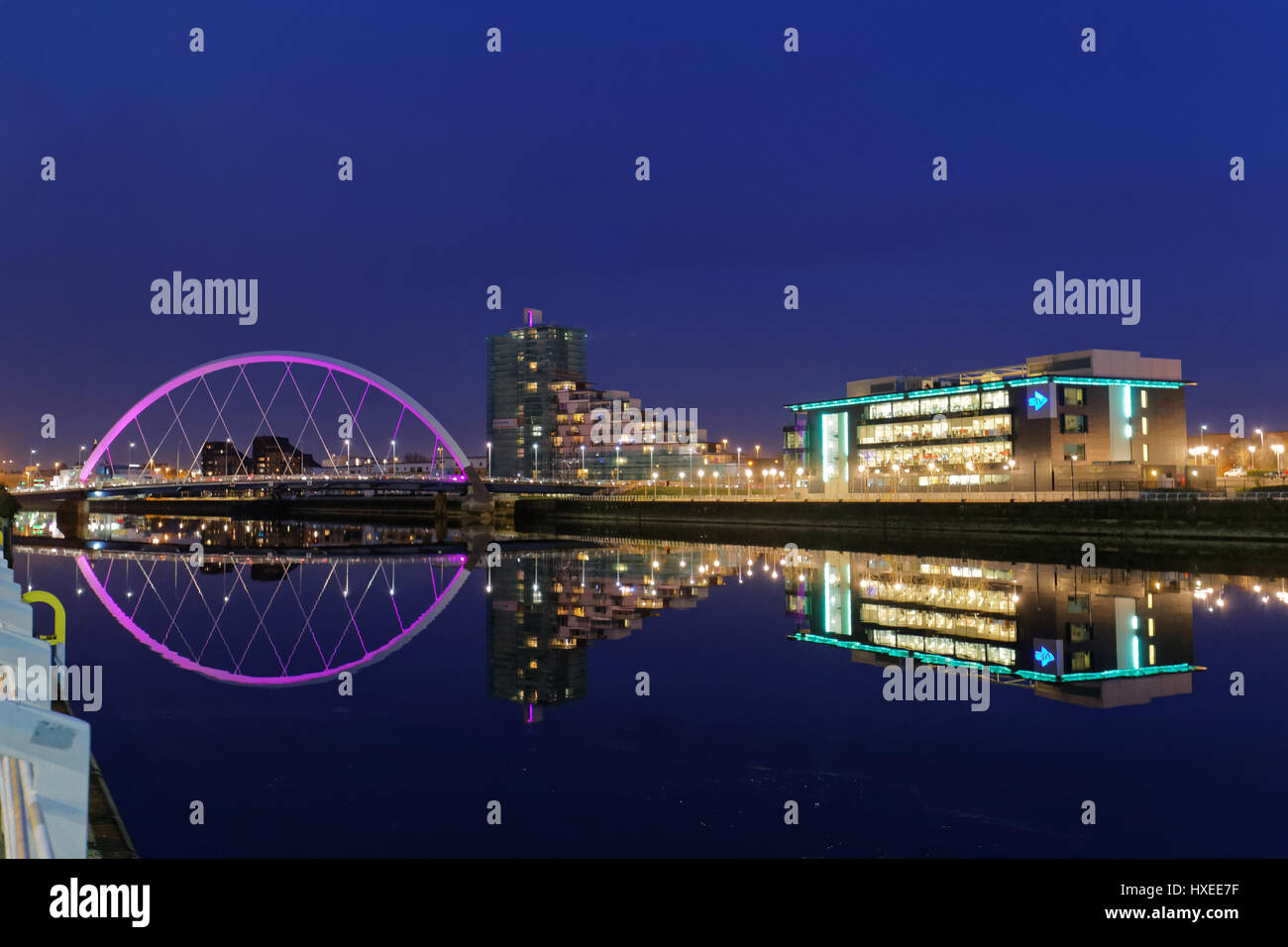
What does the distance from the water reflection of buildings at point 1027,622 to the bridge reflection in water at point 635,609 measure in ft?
0.21

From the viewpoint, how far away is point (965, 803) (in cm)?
962

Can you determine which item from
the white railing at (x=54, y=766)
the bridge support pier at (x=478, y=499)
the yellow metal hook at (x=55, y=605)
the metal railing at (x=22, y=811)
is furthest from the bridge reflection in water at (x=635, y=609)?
the bridge support pier at (x=478, y=499)

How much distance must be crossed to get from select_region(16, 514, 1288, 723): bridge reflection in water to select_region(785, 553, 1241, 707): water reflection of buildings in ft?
0.21

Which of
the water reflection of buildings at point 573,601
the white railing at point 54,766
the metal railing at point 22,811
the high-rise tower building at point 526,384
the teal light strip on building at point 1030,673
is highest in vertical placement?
the high-rise tower building at point 526,384

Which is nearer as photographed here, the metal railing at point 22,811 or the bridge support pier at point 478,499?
the metal railing at point 22,811

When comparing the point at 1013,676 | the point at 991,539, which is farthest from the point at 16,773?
the point at 991,539

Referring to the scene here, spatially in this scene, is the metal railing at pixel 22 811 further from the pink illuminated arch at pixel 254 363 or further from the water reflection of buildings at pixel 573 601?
the pink illuminated arch at pixel 254 363

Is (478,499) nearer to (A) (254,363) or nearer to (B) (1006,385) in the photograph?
(A) (254,363)

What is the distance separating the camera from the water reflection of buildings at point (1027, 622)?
1705 centimetres

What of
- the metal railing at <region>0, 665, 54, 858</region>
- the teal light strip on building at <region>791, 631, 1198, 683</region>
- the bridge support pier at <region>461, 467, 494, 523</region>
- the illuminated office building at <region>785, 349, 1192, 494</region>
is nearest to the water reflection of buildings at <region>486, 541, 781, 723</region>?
the teal light strip on building at <region>791, 631, 1198, 683</region>

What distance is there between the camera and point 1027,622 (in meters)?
23.3

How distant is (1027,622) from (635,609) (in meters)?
10.4

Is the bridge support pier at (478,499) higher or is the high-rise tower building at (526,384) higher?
the high-rise tower building at (526,384)

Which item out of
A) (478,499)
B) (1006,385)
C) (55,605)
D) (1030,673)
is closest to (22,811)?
(55,605)
